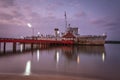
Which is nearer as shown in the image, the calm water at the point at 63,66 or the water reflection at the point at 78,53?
the calm water at the point at 63,66

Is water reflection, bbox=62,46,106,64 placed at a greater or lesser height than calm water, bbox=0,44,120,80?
greater

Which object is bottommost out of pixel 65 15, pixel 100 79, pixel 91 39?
pixel 100 79

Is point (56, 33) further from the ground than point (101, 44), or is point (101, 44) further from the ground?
point (56, 33)

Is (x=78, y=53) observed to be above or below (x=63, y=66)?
above

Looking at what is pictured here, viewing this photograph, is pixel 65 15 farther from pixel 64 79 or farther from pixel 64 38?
pixel 64 79

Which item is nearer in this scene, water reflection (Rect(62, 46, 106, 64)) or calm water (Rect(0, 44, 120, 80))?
calm water (Rect(0, 44, 120, 80))

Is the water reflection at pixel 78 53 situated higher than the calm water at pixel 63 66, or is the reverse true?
the water reflection at pixel 78 53

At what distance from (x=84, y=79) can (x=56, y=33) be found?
76.0 metres

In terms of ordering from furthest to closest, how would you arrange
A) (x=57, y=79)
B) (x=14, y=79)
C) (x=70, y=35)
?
(x=70, y=35), (x=57, y=79), (x=14, y=79)

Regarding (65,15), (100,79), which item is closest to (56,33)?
(65,15)

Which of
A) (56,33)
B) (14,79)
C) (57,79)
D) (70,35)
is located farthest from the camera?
(56,33)

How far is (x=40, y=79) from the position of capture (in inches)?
489

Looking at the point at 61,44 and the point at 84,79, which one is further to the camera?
the point at 61,44

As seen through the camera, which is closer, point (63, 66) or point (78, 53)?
point (63, 66)
